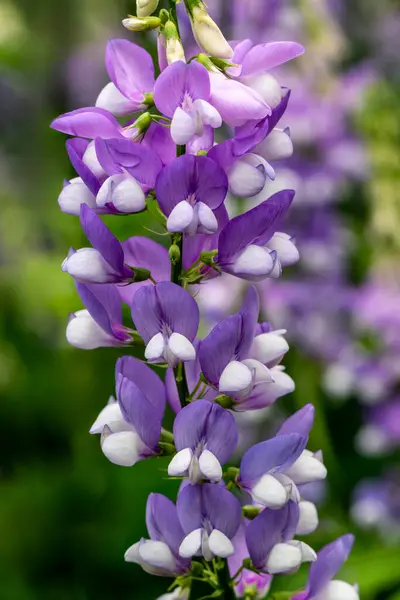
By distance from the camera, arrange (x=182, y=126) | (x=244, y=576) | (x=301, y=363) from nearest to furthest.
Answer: (x=182, y=126) < (x=244, y=576) < (x=301, y=363)

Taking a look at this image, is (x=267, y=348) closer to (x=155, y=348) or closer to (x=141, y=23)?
(x=155, y=348)

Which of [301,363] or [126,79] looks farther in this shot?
[301,363]

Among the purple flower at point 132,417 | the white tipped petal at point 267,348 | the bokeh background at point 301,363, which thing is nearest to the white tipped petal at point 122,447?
the purple flower at point 132,417

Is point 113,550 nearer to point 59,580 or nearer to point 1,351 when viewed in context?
point 59,580

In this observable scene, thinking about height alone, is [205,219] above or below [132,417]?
above

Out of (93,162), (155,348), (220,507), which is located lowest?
(220,507)

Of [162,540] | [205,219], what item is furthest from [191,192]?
[162,540]
